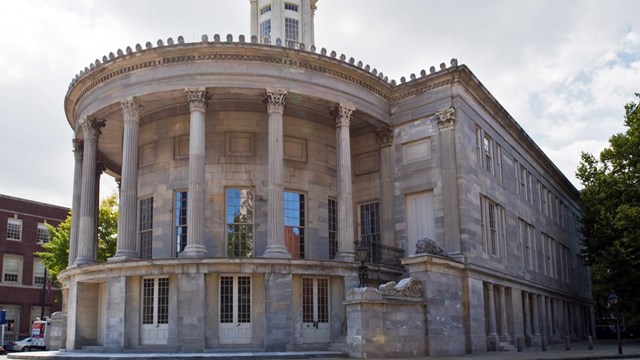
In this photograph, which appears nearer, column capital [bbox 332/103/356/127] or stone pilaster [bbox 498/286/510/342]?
column capital [bbox 332/103/356/127]

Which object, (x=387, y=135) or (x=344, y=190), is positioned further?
(x=387, y=135)

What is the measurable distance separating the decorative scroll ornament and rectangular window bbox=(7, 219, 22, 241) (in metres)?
48.4

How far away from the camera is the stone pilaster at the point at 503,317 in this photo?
32944mm

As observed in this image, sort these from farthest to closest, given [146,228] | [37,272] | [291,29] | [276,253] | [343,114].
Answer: [37,272]
[291,29]
[146,228]
[343,114]
[276,253]

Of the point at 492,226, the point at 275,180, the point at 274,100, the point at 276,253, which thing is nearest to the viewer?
the point at 276,253

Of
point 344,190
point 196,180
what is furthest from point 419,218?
point 196,180

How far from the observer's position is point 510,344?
1293 inches

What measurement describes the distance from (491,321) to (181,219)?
49.9 feet

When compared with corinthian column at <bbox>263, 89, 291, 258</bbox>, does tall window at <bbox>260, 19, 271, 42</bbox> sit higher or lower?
higher

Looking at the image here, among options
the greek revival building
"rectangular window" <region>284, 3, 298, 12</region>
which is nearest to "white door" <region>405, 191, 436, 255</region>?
the greek revival building

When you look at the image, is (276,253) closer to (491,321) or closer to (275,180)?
(275,180)

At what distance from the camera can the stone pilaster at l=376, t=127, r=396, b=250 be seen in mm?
33062

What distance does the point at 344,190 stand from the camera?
29859 mm

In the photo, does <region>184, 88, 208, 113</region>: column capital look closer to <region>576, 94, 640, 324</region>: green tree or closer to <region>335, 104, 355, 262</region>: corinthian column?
<region>335, 104, 355, 262</region>: corinthian column
